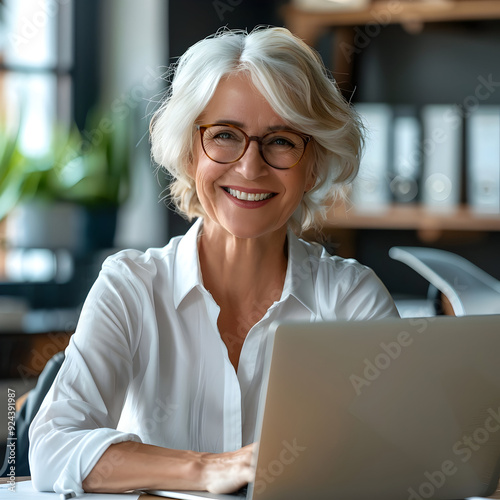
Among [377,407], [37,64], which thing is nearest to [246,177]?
[377,407]

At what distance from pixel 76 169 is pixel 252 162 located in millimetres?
2300

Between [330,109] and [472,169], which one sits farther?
[472,169]

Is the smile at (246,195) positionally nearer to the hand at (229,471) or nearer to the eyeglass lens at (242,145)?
the eyeglass lens at (242,145)

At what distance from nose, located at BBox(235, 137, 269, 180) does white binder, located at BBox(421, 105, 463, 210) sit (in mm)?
1757

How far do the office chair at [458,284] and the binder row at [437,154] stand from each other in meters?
0.88

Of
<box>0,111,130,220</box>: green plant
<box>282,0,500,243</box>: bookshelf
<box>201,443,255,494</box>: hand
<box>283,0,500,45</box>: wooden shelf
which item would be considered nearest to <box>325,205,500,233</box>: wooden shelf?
<box>282,0,500,243</box>: bookshelf

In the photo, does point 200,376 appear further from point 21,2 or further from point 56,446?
point 21,2

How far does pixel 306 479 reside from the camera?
92 cm

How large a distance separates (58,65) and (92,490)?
3.10 meters

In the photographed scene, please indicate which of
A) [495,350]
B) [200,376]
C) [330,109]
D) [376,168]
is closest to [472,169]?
[376,168]

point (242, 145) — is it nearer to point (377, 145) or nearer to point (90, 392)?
point (90, 392)

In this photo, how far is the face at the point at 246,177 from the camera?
139cm

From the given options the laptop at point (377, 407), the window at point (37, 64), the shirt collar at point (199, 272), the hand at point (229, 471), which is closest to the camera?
the laptop at point (377, 407)

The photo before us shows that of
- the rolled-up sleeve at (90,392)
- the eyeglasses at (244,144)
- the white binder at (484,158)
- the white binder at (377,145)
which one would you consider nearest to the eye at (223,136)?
the eyeglasses at (244,144)
